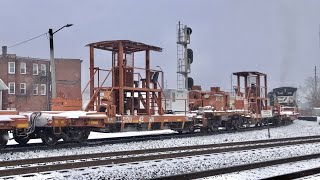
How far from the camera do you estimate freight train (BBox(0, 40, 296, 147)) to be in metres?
15.2

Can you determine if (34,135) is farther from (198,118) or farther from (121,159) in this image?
(198,118)

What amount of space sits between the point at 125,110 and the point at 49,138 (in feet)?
13.3

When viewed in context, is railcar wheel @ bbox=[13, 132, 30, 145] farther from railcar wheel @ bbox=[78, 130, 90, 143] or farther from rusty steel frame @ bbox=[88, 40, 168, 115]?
rusty steel frame @ bbox=[88, 40, 168, 115]

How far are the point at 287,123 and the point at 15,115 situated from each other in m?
27.6

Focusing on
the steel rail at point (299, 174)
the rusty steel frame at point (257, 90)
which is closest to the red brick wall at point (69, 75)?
the rusty steel frame at point (257, 90)

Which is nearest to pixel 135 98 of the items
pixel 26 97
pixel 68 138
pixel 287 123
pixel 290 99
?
pixel 68 138

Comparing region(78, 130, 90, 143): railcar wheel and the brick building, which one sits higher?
the brick building

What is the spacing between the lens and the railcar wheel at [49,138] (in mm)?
15688

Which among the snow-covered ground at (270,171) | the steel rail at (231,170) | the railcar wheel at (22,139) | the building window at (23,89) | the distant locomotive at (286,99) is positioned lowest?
the snow-covered ground at (270,171)

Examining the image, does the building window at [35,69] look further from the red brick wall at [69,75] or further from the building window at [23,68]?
the red brick wall at [69,75]

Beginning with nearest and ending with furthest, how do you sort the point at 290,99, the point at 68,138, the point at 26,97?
1. the point at 68,138
2. the point at 290,99
3. the point at 26,97

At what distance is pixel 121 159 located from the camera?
11.1 meters

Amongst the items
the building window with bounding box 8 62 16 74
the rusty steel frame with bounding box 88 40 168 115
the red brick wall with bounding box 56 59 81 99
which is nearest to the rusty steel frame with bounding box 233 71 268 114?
the rusty steel frame with bounding box 88 40 168 115

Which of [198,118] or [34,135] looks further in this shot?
[198,118]
